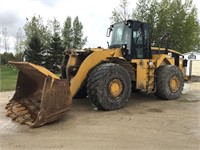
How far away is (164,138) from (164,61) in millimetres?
4740

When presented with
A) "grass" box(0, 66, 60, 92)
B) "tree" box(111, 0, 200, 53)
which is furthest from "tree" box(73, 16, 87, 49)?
"grass" box(0, 66, 60, 92)

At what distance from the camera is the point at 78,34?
1503 inches

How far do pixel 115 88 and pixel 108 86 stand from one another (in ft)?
0.93

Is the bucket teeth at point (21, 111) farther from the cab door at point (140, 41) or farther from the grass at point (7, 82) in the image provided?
the grass at point (7, 82)

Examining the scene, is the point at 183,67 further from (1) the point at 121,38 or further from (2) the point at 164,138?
(2) the point at 164,138

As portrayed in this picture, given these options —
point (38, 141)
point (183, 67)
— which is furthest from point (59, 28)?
point (38, 141)

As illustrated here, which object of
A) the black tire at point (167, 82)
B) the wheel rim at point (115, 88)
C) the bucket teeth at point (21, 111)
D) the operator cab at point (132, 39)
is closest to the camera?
the bucket teeth at point (21, 111)

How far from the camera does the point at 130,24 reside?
848 centimetres

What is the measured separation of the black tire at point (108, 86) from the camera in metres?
6.93

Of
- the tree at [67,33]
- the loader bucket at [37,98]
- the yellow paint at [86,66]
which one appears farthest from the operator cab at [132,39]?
the tree at [67,33]

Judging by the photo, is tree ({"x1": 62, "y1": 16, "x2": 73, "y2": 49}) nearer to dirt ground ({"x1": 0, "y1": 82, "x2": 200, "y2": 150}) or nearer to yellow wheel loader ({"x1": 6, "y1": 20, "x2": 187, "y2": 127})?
yellow wheel loader ({"x1": 6, "y1": 20, "x2": 187, "y2": 127})

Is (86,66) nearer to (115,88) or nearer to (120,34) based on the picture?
(115,88)

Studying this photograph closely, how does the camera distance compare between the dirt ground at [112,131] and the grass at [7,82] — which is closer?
the dirt ground at [112,131]

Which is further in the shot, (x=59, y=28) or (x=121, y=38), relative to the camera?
(x=59, y=28)
